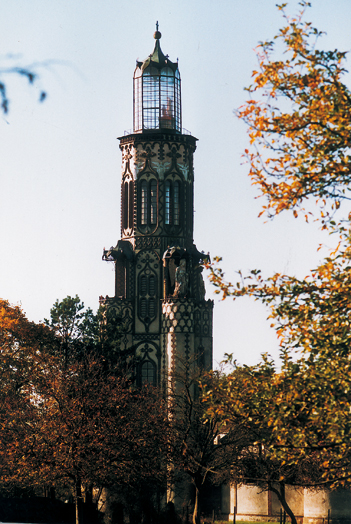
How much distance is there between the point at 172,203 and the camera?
222 feet

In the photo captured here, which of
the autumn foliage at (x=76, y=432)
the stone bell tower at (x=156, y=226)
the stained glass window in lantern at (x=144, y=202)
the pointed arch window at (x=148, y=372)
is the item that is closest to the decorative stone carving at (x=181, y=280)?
the stone bell tower at (x=156, y=226)

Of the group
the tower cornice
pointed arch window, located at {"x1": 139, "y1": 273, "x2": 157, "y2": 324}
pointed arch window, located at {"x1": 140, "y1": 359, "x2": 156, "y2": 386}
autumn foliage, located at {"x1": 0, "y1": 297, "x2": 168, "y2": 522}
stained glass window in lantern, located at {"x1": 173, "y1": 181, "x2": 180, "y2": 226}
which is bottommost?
autumn foliage, located at {"x1": 0, "y1": 297, "x2": 168, "y2": 522}

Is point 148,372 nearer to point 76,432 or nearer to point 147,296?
point 147,296

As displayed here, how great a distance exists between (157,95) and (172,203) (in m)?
8.48

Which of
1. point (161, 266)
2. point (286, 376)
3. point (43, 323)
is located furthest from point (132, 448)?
point (161, 266)

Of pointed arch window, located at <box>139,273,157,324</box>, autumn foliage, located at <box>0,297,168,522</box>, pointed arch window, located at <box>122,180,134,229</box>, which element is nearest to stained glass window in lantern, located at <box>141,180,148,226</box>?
pointed arch window, located at <box>122,180,134,229</box>

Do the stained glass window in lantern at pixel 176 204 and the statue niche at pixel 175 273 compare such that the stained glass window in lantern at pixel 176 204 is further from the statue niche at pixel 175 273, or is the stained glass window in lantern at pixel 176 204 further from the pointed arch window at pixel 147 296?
the pointed arch window at pixel 147 296

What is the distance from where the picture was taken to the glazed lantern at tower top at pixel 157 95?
6731 centimetres

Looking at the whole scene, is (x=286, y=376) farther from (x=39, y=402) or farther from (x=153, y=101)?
(x=153, y=101)

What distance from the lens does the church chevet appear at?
2537 inches

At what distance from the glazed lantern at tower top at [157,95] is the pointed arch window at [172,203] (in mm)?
4682

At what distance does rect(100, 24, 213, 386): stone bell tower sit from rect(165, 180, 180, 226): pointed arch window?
8cm

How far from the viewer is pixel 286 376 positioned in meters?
18.4

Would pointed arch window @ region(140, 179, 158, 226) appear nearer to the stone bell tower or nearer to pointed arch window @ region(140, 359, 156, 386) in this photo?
the stone bell tower
